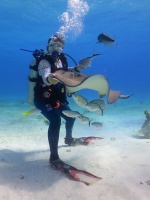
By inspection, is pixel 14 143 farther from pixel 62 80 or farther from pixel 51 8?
pixel 51 8

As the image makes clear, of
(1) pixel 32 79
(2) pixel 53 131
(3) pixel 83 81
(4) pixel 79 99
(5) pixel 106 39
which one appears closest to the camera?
(3) pixel 83 81

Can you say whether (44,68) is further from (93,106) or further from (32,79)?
(93,106)

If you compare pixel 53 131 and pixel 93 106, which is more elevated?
pixel 93 106

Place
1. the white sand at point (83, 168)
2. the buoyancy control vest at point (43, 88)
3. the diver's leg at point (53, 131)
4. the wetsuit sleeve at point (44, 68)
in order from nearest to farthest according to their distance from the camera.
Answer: the white sand at point (83, 168) < the wetsuit sleeve at point (44, 68) < the diver's leg at point (53, 131) < the buoyancy control vest at point (43, 88)

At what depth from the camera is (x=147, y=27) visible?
1590 inches

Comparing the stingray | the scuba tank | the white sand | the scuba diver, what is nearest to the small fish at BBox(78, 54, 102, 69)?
the scuba diver

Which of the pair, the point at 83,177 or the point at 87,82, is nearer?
the point at 87,82

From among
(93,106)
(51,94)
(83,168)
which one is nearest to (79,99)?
(93,106)

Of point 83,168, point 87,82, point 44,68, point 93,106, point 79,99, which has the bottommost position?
point 83,168

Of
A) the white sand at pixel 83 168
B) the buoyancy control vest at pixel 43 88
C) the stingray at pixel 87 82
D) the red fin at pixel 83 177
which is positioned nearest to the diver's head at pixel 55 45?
the buoyancy control vest at pixel 43 88

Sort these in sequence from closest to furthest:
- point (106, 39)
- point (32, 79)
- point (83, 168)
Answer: point (83, 168) < point (32, 79) < point (106, 39)

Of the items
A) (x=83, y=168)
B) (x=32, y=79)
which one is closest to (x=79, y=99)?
(x=32, y=79)

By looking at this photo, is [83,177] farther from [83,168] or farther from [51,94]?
[51,94]

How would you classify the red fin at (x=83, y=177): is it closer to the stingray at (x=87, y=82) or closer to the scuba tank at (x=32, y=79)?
the stingray at (x=87, y=82)
